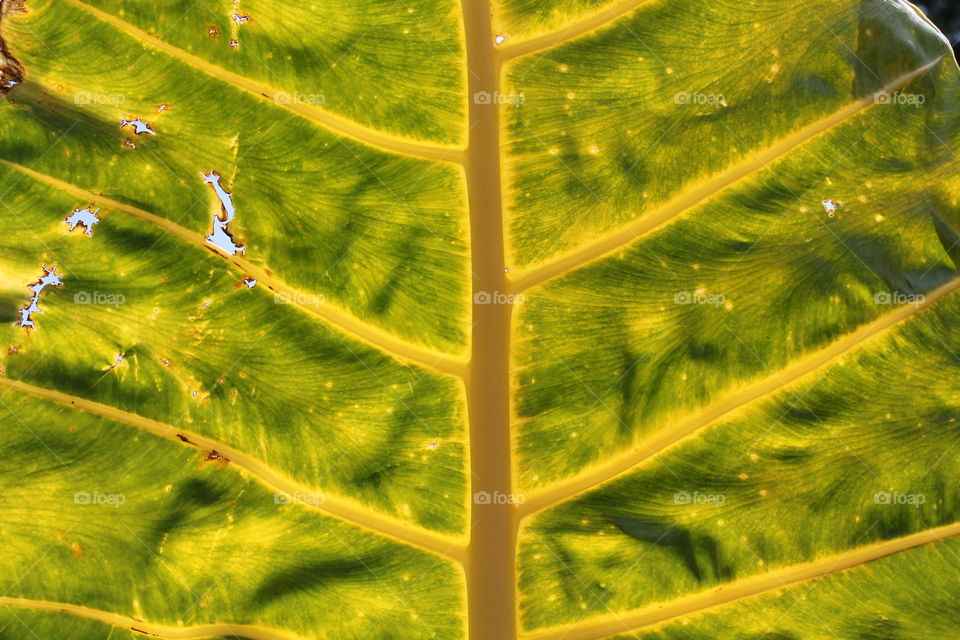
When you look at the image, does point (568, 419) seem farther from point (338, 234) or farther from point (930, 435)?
point (930, 435)

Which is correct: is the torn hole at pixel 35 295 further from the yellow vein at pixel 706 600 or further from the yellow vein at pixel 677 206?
the yellow vein at pixel 706 600

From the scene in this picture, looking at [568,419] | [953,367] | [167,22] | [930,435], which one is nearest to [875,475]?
[930,435]
